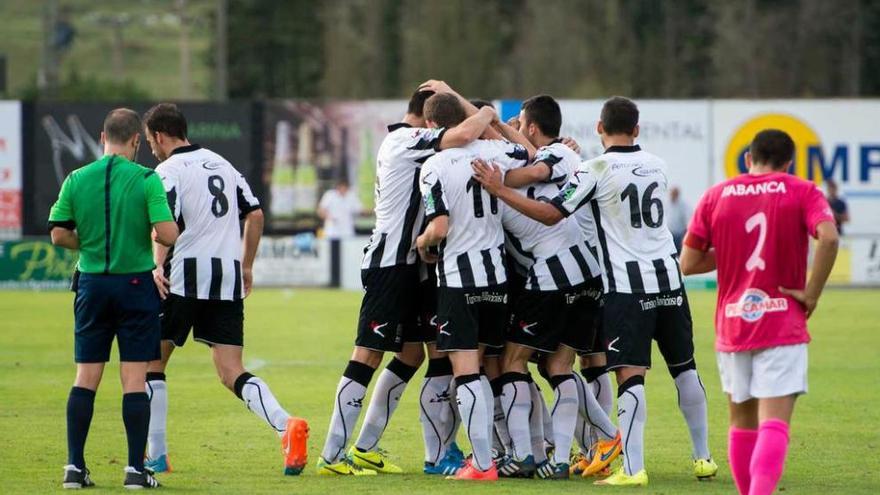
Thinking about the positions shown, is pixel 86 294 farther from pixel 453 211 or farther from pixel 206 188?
pixel 453 211

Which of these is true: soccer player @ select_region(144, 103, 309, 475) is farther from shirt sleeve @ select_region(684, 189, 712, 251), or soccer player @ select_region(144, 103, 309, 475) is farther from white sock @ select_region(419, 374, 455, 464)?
shirt sleeve @ select_region(684, 189, 712, 251)

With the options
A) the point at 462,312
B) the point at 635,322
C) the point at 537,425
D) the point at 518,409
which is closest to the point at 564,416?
the point at 518,409

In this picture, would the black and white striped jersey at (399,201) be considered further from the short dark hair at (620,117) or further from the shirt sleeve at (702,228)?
the shirt sleeve at (702,228)

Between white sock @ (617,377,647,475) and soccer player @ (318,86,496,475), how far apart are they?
4.22 feet

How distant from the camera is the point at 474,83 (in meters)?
77.2

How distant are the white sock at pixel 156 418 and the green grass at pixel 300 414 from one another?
0.70ft

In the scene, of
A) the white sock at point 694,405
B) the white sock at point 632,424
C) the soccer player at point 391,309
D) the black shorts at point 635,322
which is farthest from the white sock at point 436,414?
the white sock at point 694,405

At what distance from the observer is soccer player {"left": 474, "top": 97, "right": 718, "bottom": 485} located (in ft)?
29.4

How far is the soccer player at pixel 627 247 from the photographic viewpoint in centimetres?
897

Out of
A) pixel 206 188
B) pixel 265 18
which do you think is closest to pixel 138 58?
pixel 265 18

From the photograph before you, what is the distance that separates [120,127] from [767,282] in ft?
12.3

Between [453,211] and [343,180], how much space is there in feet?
88.5

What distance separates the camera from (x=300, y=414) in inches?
497

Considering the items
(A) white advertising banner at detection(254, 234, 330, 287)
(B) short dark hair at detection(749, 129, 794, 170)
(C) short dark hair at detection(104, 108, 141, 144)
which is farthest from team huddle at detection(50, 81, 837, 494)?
(A) white advertising banner at detection(254, 234, 330, 287)
